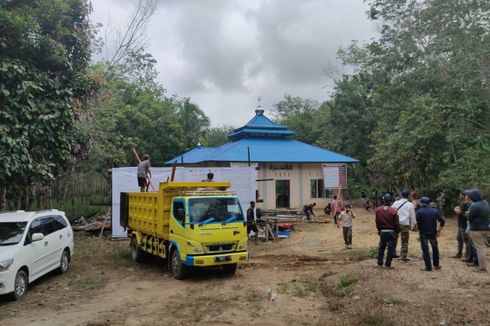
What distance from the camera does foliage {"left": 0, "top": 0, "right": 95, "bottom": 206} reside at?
420 inches

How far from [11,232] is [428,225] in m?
9.35

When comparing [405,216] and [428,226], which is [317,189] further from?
[428,226]

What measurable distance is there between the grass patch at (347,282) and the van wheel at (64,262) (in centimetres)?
727

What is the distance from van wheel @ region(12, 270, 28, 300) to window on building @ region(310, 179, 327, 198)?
23327mm

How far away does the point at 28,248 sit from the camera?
31.9 ft

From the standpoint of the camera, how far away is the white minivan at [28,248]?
895cm

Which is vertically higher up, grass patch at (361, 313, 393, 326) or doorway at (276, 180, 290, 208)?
doorway at (276, 180, 290, 208)

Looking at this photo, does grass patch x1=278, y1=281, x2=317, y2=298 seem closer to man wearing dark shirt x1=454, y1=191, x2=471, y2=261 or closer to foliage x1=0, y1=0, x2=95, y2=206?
man wearing dark shirt x1=454, y1=191, x2=471, y2=261

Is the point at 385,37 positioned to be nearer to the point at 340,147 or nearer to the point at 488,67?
the point at 488,67

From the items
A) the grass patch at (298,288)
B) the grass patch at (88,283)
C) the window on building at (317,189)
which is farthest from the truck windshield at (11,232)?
the window on building at (317,189)

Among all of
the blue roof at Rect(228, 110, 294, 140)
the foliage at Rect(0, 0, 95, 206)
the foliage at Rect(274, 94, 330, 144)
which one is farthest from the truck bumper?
the foliage at Rect(274, 94, 330, 144)

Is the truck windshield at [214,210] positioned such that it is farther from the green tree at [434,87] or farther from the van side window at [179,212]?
the green tree at [434,87]

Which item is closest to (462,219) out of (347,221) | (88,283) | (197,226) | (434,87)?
(347,221)

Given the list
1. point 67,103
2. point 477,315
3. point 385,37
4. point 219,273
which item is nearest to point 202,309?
point 219,273
